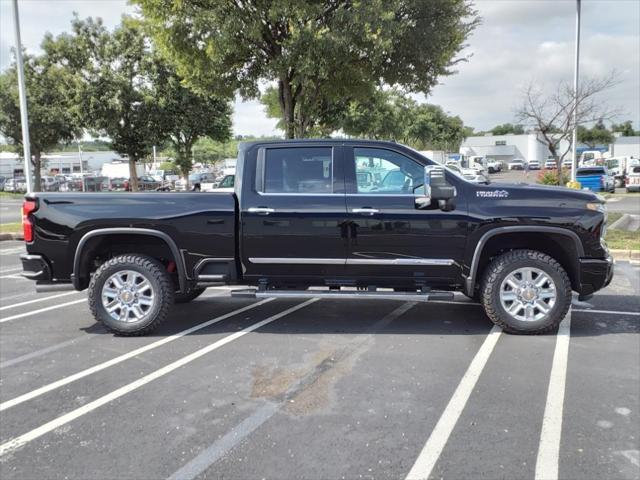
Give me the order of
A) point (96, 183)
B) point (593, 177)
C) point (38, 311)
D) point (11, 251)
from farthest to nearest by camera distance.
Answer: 1. point (96, 183)
2. point (593, 177)
3. point (11, 251)
4. point (38, 311)

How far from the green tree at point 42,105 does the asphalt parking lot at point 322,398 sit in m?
22.1

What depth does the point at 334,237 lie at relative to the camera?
5.58 metres

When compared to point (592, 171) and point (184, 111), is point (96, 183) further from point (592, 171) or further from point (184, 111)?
point (592, 171)

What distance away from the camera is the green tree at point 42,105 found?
26.6 m

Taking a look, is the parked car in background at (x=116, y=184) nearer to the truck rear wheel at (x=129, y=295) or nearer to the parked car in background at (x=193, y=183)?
the parked car in background at (x=193, y=183)

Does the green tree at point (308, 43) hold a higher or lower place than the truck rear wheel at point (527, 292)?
higher

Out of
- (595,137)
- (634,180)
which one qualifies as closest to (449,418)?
(634,180)

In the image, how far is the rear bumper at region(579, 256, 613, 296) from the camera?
548 centimetres

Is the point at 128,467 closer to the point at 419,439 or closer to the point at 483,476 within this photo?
the point at 419,439

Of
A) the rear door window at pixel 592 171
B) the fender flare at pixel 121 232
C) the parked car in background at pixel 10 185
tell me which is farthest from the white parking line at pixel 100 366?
the parked car in background at pixel 10 185

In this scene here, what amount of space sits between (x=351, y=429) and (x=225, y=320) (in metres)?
3.11

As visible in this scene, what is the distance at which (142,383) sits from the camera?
446 centimetres

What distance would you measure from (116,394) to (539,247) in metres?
4.23

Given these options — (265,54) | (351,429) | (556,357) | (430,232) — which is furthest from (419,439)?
(265,54)
